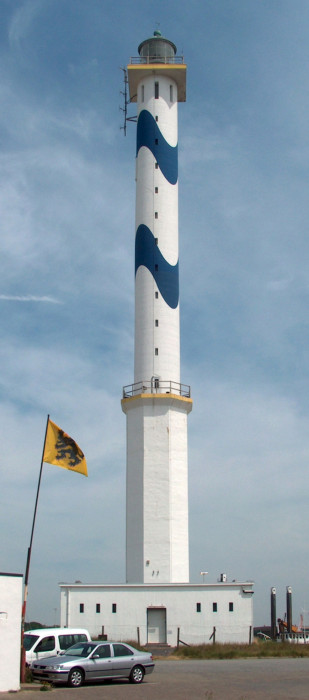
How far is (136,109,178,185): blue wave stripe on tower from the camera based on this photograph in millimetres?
46250

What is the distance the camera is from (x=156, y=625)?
121 ft

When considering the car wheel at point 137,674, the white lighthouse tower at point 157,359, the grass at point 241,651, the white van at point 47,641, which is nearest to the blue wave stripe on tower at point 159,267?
the white lighthouse tower at point 157,359

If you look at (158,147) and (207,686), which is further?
(158,147)

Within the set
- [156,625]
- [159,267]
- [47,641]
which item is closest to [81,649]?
[47,641]

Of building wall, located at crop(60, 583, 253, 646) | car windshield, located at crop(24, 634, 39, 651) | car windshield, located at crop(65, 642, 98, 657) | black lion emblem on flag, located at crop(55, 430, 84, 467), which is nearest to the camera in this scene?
car windshield, located at crop(65, 642, 98, 657)

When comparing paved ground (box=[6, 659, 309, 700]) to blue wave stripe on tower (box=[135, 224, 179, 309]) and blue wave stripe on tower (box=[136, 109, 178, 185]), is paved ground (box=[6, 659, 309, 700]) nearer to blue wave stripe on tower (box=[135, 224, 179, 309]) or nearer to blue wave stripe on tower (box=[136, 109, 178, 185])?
blue wave stripe on tower (box=[135, 224, 179, 309])

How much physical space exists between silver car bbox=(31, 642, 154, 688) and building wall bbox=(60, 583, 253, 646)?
44.1 ft

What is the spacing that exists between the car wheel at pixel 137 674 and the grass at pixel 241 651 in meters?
10.2

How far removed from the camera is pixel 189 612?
3719cm

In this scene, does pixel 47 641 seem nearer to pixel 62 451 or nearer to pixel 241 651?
pixel 62 451

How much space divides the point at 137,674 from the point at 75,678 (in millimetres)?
2088

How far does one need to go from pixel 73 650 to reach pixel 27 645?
1.97 m

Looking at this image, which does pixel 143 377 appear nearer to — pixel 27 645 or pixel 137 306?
pixel 137 306

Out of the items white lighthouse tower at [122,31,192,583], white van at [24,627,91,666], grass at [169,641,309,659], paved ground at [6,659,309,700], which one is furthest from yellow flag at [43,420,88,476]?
white lighthouse tower at [122,31,192,583]
